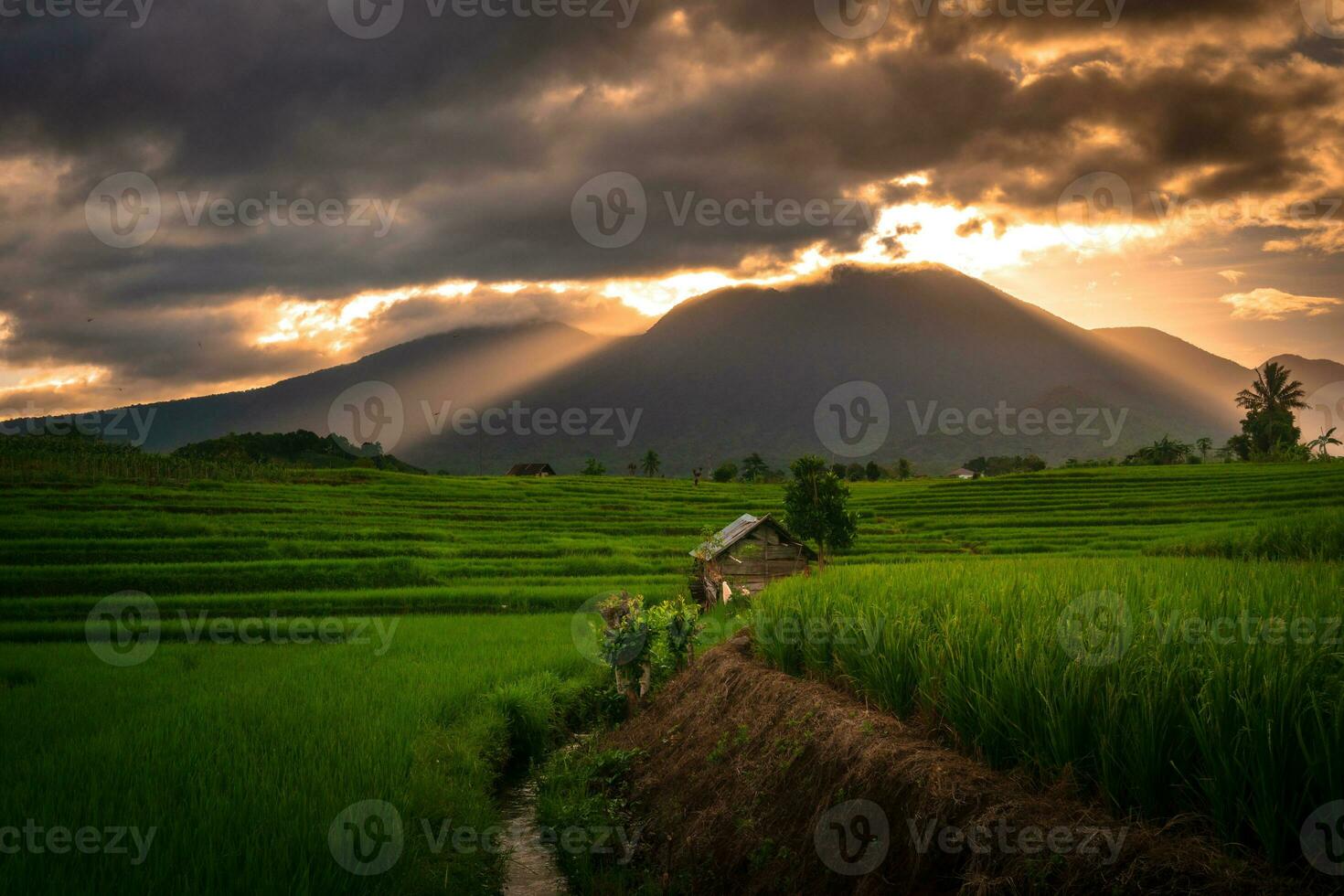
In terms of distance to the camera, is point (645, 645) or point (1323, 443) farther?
point (1323, 443)

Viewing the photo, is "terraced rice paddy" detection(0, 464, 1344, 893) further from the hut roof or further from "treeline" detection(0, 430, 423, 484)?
"treeline" detection(0, 430, 423, 484)

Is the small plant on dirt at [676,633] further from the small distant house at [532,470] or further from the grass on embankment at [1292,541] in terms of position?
the small distant house at [532,470]

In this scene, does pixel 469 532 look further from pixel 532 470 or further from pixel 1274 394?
pixel 1274 394

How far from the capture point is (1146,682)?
4.48 m

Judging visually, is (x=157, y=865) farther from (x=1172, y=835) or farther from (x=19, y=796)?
(x=1172, y=835)

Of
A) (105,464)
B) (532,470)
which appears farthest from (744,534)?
(532,470)

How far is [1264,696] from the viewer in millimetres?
3857

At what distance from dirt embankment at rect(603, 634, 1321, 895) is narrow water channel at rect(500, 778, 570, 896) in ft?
4.04

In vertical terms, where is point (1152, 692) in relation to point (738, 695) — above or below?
above

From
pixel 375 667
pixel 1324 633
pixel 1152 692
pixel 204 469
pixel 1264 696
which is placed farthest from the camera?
pixel 204 469

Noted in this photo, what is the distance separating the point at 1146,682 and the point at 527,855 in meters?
7.13

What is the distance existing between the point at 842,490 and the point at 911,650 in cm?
2832

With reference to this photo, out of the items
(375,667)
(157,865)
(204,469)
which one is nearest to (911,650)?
(157,865)

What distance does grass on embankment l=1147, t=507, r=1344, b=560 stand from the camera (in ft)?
47.0
